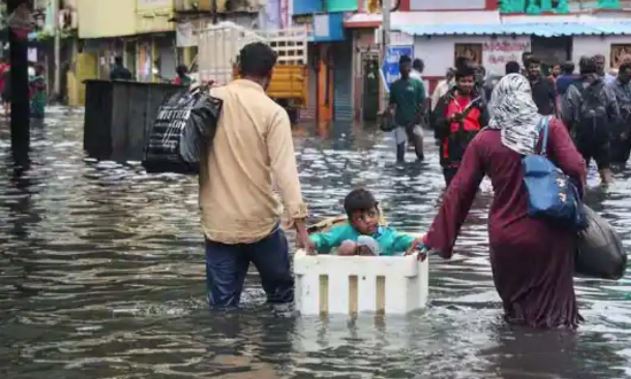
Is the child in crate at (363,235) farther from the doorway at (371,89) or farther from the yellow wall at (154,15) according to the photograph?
the yellow wall at (154,15)

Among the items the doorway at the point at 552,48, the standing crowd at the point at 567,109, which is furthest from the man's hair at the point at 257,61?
the doorway at the point at 552,48

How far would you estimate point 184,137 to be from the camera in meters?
8.91

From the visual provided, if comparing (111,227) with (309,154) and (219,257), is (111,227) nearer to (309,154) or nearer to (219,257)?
(219,257)

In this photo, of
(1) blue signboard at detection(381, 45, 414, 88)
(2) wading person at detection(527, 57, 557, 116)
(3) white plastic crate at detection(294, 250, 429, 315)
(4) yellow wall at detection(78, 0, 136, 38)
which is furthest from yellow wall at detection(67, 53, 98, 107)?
(3) white plastic crate at detection(294, 250, 429, 315)

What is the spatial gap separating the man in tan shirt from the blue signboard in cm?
3177

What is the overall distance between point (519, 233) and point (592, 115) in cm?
1099

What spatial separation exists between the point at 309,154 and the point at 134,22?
4680cm

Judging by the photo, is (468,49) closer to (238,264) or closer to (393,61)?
(393,61)

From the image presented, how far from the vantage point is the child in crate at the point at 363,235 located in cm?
944

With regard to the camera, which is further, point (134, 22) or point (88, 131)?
point (134, 22)

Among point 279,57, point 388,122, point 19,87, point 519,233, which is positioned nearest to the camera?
point 519,233

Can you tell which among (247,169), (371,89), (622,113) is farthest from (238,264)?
(371,89)

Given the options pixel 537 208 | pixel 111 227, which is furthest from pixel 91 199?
pixel 537 208

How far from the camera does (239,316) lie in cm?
945
